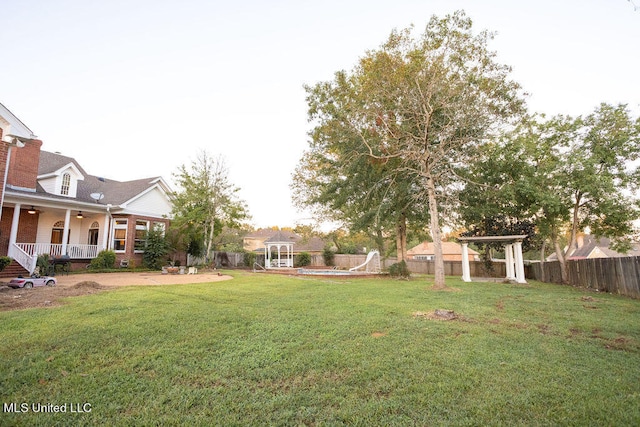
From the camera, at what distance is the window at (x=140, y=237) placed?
19.0m

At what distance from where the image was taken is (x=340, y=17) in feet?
41.0

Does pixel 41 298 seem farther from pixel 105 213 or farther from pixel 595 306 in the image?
pixel 595 306

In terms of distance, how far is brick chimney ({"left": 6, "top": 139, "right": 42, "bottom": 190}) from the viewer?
46.7 feet

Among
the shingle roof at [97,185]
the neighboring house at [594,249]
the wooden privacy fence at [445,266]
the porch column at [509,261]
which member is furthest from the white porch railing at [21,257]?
the neighboring house at [594,249]

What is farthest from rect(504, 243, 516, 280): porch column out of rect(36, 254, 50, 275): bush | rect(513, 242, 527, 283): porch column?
rect(36, 254, 50, 275): bush

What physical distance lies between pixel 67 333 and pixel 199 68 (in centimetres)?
1279

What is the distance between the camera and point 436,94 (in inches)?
471

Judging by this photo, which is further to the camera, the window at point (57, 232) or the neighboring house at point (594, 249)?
the neighboring house at point (594, 249)

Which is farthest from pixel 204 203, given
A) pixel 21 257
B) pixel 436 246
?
pixel 436 246

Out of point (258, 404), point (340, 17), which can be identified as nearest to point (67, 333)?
point (258, 404)

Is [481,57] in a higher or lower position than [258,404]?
higher

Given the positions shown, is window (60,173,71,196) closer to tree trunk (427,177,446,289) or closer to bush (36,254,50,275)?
bush (36,254,50,275)

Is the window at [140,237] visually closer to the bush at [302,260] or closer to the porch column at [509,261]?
the bush at [302,260]

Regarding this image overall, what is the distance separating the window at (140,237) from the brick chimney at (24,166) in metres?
5.49
